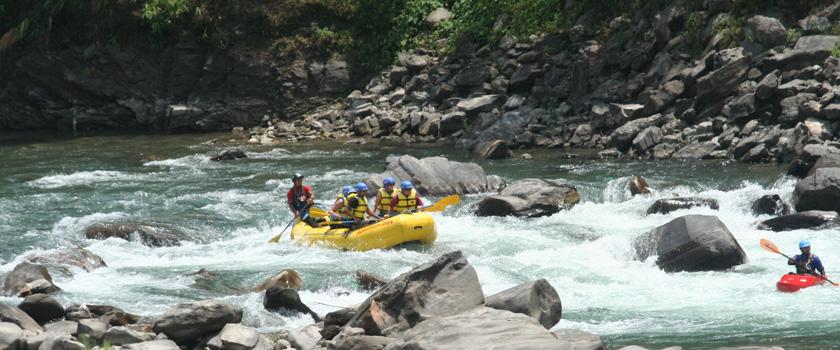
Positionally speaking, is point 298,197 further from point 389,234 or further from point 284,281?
point 284,281

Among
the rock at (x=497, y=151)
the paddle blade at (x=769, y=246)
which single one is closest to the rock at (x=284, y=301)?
the paddle blade at (x=769, y=246)

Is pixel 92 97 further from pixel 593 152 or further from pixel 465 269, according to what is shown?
pixel 465 269

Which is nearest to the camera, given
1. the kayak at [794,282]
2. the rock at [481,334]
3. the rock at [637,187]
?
the rock at [481,334]

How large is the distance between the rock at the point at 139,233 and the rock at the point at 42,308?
4.74 m

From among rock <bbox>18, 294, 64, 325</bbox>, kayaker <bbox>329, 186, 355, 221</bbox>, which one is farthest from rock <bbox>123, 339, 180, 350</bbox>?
kayaker <bbox>329, 186, 355, 221</bbox>

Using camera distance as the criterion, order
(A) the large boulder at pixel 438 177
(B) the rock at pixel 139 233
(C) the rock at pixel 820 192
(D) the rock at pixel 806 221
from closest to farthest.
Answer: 1. (D) the rock at pixel 806 221
2. (B) the rock at pixel 139 233
3. (C) the rock at pixel 820 192
4. (A) the large boulder at pixel 438 177

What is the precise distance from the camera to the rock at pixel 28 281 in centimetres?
1241

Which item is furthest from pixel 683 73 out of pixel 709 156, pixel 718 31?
pixel 709 156

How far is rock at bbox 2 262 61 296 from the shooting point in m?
12.4

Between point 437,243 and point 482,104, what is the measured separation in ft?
33.6

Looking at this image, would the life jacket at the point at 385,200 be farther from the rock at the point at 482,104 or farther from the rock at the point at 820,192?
the rock at the point at 482,104

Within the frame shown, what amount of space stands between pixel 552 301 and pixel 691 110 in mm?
12712

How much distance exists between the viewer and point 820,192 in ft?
54.1

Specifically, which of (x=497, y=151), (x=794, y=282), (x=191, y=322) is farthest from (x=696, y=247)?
(x=497, y=151)
